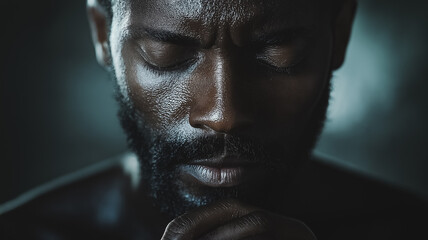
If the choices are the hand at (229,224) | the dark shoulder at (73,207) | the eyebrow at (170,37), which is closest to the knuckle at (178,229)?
the hand at (229,224)

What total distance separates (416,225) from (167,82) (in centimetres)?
80

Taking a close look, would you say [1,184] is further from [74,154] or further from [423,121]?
[423,121]

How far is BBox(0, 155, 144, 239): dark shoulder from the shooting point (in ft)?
4.61

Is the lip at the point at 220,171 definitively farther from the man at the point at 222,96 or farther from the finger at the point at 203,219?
the finger at the point at 203,219

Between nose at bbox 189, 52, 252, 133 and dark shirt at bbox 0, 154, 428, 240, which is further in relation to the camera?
dark shirt at bbox 0, 154, 428, 240

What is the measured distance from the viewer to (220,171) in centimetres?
103

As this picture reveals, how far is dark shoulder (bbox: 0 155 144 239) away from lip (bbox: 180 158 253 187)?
1.48ft

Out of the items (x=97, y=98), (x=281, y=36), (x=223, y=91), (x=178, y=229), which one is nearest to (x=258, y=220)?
(x=178, y=229)

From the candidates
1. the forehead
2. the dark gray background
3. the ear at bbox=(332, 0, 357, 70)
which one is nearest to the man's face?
the forehead

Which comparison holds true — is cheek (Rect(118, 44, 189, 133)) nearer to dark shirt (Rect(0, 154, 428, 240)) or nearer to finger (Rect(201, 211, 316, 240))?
finger (Rect(201, 211, 316, 240))

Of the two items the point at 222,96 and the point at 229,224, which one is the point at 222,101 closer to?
the point at 222,96

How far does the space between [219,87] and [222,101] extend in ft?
0.08

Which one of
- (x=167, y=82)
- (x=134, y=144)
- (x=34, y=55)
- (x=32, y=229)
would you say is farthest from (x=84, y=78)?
(x=167, y=82)

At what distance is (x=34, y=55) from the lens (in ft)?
6.40
